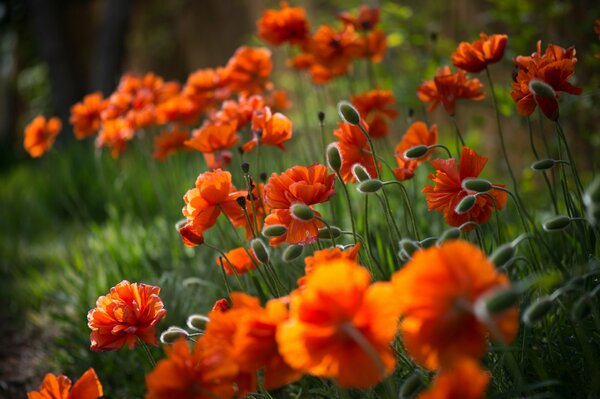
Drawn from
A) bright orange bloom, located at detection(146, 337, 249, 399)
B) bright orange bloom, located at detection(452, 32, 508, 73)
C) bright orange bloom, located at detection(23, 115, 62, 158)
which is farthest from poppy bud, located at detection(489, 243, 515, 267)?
bright orange bloom, located at detection(23, 115, 62, 158)

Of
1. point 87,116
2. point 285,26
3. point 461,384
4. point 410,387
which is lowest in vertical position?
point 410,387

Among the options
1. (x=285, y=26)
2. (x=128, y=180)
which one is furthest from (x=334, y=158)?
(x=128, y=180)

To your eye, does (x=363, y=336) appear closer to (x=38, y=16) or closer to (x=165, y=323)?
(x=165, y=323)

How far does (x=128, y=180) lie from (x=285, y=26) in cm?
169

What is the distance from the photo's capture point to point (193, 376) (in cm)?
109

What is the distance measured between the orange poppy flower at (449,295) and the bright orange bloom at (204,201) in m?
0.70

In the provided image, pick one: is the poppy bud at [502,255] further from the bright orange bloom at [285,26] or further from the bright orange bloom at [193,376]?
the bright orange bloom at [285,26]

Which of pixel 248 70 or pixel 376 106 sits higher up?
pixel 248 70

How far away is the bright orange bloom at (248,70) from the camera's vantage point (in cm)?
271

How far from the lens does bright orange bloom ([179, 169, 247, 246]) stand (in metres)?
1.53

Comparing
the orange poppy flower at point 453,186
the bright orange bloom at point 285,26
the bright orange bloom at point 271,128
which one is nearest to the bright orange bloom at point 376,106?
the bright orange bloom at point 285,26

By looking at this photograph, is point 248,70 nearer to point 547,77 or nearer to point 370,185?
point 547,77

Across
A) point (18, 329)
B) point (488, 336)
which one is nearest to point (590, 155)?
point (488, 336)

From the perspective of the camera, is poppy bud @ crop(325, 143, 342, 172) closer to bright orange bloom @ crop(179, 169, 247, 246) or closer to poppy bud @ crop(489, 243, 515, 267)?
bright orange bloom @ crop(179, 169, 247, 246)
